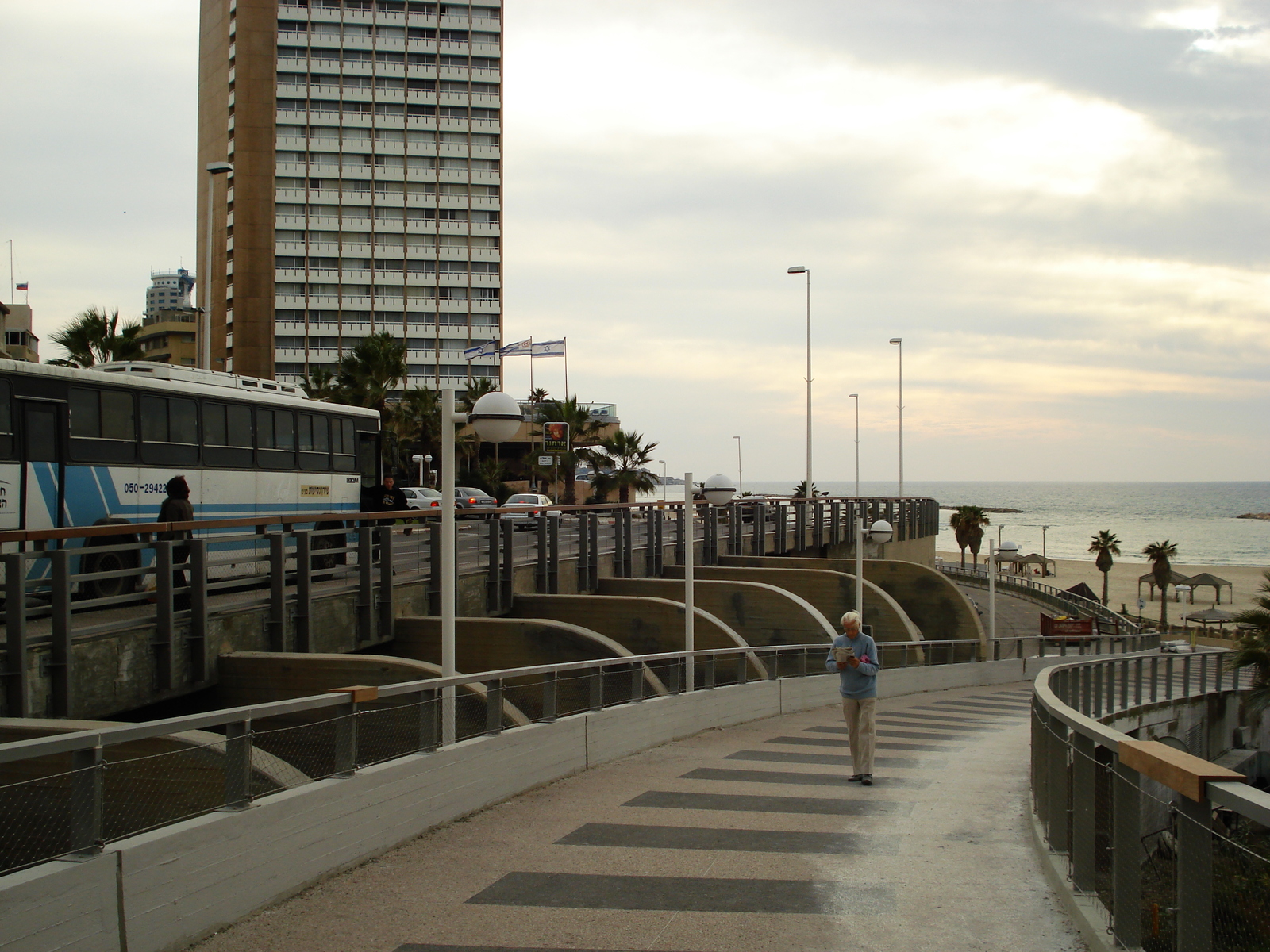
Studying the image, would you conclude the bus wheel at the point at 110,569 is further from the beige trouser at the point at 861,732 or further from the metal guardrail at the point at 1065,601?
the metal guardrail at the point at 1065,601

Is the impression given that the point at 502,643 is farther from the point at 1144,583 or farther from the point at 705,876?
the point at 1144,583

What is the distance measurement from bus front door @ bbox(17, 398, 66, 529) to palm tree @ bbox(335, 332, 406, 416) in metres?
38.0

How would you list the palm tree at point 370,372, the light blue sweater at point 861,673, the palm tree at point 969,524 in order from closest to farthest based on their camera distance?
the light blue sweater at point 861,673
the palm tree at point 370,372
the palm tree at point 969,524

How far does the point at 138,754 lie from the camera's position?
5.27m

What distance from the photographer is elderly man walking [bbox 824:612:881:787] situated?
31.3 ft

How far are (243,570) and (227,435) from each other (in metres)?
2.24

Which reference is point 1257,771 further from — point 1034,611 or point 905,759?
point 1034,611

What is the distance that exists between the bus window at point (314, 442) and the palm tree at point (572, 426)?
41.5 metres

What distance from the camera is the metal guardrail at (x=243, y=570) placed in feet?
31.1

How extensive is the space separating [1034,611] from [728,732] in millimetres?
38505

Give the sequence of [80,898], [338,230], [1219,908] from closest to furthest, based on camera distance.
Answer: [1219,908] → [80,898] → [338,230]

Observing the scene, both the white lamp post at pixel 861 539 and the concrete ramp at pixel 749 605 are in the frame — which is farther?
the white lamp post at pixel 861 539

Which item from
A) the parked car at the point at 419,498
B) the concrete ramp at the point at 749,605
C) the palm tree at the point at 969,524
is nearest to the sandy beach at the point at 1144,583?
the palm tree at the point at 969,524

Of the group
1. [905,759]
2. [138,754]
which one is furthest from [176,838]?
[905,759]
